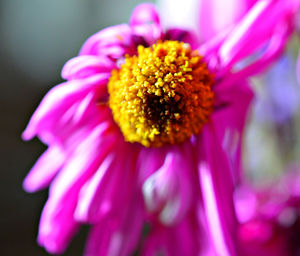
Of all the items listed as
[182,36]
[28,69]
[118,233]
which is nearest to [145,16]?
[182,36]

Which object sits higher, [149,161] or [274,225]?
[149,161]

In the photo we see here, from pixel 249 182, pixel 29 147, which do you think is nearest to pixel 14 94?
pixel 29 147

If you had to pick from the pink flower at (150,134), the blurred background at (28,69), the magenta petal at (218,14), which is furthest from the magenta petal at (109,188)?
the blurred background at (28,69)

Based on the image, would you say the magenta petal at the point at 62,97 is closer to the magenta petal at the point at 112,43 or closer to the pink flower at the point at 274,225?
the magenta petal at the point at 112,43

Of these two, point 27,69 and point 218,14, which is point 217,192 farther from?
point 27,69

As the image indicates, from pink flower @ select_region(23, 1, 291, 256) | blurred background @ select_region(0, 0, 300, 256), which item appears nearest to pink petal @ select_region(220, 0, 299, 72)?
pink flower @ select_region(23, 1, 291, 256)

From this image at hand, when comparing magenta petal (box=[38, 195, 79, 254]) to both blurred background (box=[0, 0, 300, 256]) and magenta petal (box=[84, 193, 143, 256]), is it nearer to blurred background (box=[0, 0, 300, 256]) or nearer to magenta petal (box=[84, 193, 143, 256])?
magenta petal (box=[84, 193, 143, 256])

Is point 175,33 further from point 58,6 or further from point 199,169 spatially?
point 58,6
